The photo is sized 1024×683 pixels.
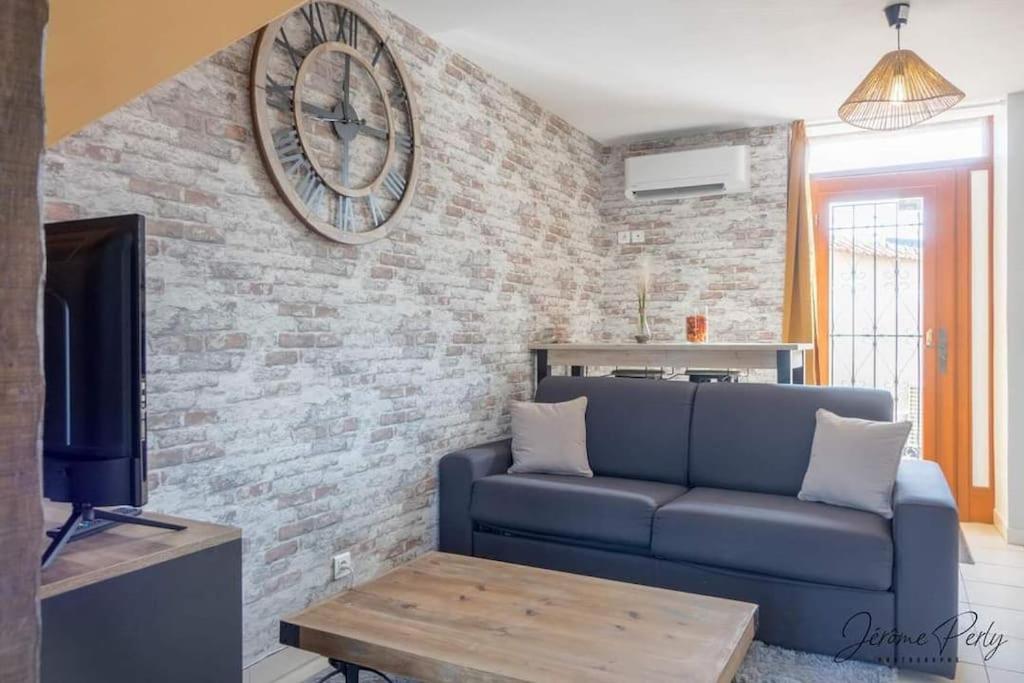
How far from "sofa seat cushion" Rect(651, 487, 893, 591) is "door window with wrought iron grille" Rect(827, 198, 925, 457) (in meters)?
2.34

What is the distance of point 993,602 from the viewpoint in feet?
10.3

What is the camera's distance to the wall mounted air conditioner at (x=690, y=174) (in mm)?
4793

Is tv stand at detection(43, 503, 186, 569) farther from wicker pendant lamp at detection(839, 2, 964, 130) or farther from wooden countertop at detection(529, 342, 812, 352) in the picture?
wicker pendant lamp at detection(839, 2, 964, 130)

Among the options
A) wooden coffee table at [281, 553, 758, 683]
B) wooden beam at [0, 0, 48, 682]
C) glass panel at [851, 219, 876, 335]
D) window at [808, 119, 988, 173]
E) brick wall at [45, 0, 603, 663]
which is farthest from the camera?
glass panel at [851, 219, 876, 335]

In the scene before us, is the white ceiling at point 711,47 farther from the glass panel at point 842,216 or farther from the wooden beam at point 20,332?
the wooden beam at point 20,332

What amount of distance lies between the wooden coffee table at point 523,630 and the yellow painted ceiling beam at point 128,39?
4.58 ft

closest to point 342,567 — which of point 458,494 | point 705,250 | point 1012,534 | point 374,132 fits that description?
point 458,494

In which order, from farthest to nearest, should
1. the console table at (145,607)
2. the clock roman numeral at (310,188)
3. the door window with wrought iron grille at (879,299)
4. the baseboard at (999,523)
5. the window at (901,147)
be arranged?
the door window with wrought iron grille at (879,299), the window at (901,147), the baseboard at (999,523), the clock roman numeral at (310,188), the console table at (145,607)

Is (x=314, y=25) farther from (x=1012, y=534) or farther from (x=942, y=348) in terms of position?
(x=1012, y=534)

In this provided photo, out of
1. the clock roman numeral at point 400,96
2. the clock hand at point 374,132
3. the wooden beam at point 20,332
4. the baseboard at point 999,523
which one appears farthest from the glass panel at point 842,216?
the wooden beam at point 20,332

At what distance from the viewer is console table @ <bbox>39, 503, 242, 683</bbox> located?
1053 millimetres

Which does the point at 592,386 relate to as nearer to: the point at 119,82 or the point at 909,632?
the point at 909,632

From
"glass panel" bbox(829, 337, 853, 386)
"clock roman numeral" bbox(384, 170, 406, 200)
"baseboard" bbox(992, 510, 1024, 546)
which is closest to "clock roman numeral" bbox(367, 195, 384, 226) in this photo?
"clock roman numeral" bbox(384, 170, 406, 200)

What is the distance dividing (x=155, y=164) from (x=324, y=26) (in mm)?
993
